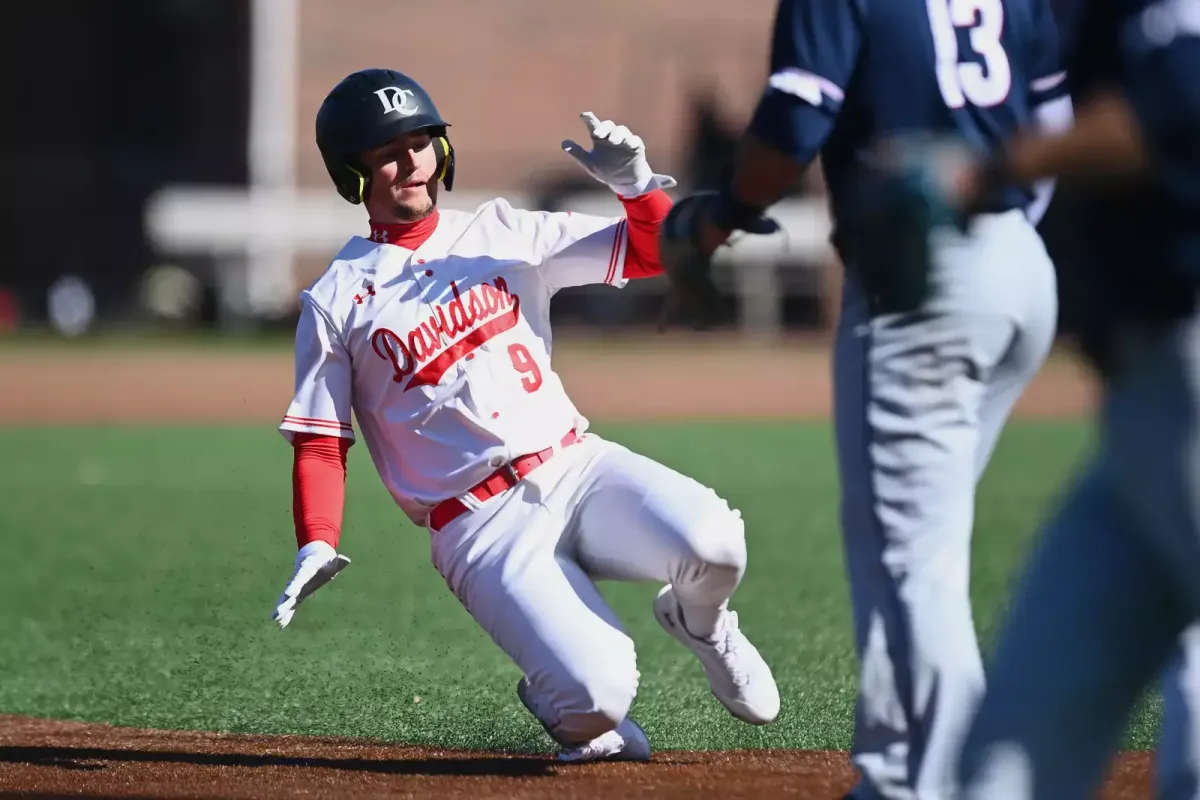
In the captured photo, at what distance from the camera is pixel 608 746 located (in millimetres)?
4441

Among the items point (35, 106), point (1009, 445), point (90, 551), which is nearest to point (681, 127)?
point (35, 106)

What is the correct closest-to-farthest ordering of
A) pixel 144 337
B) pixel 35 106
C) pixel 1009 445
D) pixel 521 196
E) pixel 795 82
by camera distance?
1. pixel 795 82
2. pixel 1009 445
3. pixel 144 337
4. pixel 521 196
5. pixel 35 106

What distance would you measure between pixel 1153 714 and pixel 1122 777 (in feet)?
3.37

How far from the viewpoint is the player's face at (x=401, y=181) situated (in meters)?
4.48

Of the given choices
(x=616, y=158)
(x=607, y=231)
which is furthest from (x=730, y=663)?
(x=616, y=158)

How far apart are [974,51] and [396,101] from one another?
181 cm

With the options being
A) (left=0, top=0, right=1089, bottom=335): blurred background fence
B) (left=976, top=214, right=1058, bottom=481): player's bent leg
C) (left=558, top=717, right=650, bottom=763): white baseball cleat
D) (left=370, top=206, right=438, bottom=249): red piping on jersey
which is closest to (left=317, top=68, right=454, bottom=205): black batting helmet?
(left=370, top=206, right=438, bottom=249): red piping on jersey

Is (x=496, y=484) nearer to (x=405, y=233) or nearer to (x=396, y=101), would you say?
(x=405, y=233)

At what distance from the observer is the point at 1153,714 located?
519 centimetres

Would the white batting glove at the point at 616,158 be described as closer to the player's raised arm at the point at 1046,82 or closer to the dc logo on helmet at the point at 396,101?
the dc logo on helmet at the point at 396,101

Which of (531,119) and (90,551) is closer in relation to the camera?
(90,551)

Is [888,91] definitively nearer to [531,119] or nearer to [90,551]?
[90,551]

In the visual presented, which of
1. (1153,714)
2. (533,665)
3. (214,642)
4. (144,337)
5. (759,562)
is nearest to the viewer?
(533,665)

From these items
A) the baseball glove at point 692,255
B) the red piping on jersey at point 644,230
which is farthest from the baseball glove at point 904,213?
the red piping on jersey at point 644,230
